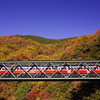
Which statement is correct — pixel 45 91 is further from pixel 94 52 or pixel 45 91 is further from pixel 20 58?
pixel 20 58

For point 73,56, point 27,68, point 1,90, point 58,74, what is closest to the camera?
point 27,68

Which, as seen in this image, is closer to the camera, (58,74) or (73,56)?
(58,74)

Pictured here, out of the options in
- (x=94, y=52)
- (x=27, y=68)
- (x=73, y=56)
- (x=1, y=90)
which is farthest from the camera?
(x=73, y=56)

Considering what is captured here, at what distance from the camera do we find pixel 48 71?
2144cm

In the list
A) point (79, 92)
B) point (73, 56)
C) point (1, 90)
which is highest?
point (73, 56)

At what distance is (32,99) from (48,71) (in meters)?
19.9

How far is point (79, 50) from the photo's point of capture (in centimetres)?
4712

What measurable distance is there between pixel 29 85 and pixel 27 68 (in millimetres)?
23615

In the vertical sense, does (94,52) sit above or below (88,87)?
above

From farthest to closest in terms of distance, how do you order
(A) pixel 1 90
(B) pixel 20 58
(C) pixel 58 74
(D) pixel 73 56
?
1. (B) pixel 20 58
2. (D) pixel 73 56
3. (A) pixel 1 90
4. (C) pixel 58 74

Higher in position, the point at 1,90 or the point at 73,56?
the point at 73,56

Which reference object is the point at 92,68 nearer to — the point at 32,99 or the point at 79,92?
the point at 79,92

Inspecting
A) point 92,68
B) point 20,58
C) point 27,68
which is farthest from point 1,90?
point 92,68

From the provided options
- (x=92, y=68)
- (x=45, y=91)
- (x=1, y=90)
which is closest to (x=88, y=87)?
(x=92, y=68)
